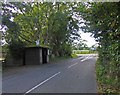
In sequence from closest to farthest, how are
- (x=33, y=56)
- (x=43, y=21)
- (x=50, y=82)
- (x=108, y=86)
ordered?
(x=108, y=86)
(x=50, y=82)
(x=33, y=56)
(x=43, y=21)

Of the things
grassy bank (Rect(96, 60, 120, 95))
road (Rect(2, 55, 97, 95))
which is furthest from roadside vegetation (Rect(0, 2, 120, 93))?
grassy bank (Rect(96, 60, 120, 95))

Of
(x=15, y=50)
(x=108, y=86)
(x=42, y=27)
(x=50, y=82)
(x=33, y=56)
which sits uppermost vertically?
(x=42, y=27)

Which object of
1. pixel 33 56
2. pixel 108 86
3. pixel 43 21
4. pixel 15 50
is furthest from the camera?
pixel 43 21

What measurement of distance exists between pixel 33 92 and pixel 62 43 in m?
45.4

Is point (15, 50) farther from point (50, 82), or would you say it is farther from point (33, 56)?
point (50, 82)

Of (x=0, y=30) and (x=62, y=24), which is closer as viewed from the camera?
(x=0, y=30)

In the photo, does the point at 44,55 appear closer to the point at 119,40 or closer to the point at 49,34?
the point at 49,34

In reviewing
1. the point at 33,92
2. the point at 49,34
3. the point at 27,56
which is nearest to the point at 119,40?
the point at 33,92

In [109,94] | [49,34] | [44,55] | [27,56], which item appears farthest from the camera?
[49,34]

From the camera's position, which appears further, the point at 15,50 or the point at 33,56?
the point at 33,56

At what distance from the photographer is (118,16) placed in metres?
8.59

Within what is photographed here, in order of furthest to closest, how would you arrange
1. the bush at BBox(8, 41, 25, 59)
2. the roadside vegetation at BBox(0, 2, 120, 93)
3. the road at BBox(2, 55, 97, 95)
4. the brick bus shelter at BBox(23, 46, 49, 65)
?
1. the brick bus shelter at BBox(23, 46, 49, 65)
2. the bush at BBox(8, 41, 25, 59)
3. the roadside vegetation at BBox(0, 2, 120, 93)
4. the road at BBox(2, 55, 97, 95)

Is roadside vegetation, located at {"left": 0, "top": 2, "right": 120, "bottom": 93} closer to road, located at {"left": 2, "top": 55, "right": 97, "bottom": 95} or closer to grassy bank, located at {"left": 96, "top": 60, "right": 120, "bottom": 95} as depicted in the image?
road, located at {"left": 2, "top": 55, "right": 97, "bottom": 95}

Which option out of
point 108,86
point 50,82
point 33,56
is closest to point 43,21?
point 33,56
